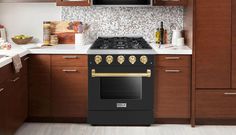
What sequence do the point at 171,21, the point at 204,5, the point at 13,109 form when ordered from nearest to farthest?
1. the point at 13,109
2. the point at 204,5
3. the point at 171,21

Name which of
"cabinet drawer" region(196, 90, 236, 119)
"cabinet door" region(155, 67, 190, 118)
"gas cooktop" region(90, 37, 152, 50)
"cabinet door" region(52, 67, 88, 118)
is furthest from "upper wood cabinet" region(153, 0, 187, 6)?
"cabinet door" region(52, 67, 88, 118)

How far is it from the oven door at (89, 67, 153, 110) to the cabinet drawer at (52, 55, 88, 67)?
127mm

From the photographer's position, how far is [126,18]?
5289 millimetres

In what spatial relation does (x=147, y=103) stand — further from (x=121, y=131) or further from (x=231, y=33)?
(x=231, y=33)

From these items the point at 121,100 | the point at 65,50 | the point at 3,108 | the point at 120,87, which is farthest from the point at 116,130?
the point at 3,108

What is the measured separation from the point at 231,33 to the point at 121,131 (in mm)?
1498

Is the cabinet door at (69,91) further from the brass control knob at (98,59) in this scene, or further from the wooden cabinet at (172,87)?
the wooden cabinet at (172,87)

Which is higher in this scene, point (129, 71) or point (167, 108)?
point (129, 71)

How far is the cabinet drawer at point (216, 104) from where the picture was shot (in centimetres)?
466

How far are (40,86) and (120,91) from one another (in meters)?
0.85

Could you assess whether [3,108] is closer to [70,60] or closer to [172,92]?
[70,60]

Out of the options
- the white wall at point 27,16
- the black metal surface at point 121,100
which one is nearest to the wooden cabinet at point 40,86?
the black metal surface at point 121,100

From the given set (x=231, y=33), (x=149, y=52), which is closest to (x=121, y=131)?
(x=149, y=52)

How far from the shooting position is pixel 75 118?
482 cm
